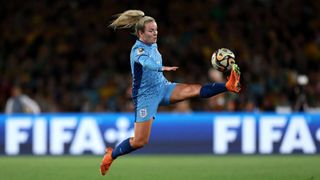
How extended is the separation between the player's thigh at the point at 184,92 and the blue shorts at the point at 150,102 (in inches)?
2.1

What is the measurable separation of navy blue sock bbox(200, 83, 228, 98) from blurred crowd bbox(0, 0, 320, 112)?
8170 mm

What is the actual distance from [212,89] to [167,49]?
Answer: 33.8 feet

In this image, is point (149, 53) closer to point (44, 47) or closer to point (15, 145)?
point (15, 145)

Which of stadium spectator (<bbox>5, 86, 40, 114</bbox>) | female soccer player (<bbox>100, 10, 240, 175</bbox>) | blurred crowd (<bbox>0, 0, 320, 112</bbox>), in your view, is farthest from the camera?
blurred crowd (<bbox>0, 0, 320, 112</bbox>)

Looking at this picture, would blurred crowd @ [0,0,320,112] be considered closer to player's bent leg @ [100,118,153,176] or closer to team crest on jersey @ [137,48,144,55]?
player's bent leg @ [100,118,153,176]

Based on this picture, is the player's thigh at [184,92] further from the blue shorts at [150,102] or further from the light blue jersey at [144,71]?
the light blue jersey at [144,71]

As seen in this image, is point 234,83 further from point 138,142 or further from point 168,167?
point 168,167

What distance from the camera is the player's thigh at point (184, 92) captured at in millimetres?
10616

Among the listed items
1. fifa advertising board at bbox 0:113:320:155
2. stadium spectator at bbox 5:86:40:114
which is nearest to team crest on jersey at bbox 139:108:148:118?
fifa advertising board at bbox 0:113:320:155

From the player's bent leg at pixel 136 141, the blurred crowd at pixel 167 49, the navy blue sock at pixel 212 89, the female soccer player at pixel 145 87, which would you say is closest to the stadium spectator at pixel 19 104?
the blurred crowd at pixel 167 49

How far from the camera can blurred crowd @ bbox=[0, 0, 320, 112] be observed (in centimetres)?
1966

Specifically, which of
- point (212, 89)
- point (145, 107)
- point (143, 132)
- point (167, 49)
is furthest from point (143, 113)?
point (167, 49)

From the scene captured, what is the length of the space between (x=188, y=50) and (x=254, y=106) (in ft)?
8.18

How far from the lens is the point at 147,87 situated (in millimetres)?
10711
